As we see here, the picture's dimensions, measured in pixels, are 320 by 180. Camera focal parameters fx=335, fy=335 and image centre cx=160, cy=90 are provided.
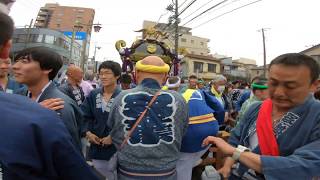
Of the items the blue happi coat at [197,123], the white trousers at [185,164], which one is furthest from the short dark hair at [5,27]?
the white trousers at [185,164]

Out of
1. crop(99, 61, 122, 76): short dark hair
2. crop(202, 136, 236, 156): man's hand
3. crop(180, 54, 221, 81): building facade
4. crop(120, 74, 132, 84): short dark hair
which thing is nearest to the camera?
crop(202, 136, 236, 156): man's hand

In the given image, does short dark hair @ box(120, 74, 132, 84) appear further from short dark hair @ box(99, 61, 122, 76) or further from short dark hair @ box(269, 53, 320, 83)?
short dark hair @ box(269, 53, 320, 83)

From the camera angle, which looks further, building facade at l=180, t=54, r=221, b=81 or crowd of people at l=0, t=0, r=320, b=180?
building facade at l=180, t=54, r=221, b=81

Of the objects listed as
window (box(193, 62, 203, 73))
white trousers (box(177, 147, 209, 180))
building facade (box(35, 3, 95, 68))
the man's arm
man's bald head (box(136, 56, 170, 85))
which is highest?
building facade (box(35, 3, 95, 68))

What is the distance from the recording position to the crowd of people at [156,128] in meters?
1.14

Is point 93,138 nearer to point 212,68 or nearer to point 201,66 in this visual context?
point 201,66

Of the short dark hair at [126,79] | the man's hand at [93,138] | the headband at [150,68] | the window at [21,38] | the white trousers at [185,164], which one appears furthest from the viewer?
the window at [21,38]

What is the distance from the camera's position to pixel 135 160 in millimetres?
2742

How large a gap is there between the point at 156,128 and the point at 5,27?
1.73 m

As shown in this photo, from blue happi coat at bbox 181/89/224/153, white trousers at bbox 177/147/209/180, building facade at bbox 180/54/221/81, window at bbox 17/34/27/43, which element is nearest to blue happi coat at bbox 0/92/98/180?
blue happi coat at bbox 181/89/224/153

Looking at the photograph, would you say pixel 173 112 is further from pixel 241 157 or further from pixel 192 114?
pixel 241 157

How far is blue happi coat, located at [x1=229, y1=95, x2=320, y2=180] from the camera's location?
65.9 inches

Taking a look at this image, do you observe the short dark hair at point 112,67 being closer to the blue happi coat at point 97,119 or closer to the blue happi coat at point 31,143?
the blue happi coat at point 97,119

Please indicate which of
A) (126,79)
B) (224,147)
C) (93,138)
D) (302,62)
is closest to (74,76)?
(126,79)
